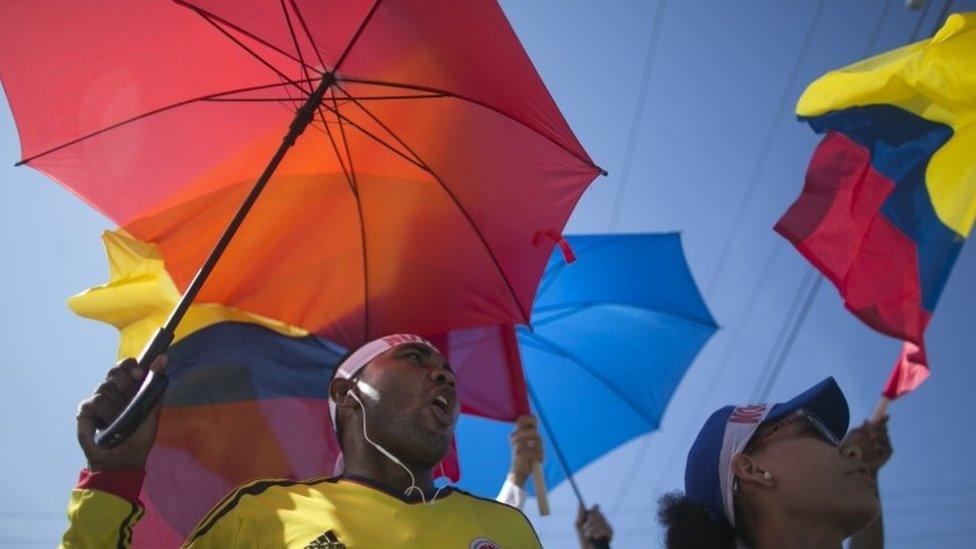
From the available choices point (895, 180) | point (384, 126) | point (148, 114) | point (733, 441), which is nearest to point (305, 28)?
point (384, 126)

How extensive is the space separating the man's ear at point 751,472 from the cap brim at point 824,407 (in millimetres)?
141

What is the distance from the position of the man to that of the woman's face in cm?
82

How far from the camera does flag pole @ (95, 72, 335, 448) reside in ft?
7.56

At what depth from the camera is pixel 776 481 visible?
2.58 m

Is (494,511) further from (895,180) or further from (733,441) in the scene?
(895,180)

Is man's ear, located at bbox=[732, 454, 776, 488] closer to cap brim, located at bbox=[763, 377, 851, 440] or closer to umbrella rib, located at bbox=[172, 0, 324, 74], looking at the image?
cap brim, located at bbox=[763, 377, 851, 440]

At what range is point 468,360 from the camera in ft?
16.9

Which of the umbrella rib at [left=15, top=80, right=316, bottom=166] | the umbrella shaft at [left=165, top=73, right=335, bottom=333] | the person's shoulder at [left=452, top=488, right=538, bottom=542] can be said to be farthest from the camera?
the umbrella rib at [left=15, top=80, right=316, bottom=166]

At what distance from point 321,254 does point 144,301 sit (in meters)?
0.96

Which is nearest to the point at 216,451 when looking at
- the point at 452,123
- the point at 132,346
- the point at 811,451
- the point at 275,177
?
the point at 132,346

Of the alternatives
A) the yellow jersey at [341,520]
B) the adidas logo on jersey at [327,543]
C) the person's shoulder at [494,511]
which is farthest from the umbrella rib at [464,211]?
the adidas logo on jersey at [327,543]

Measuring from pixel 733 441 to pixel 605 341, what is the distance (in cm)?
312

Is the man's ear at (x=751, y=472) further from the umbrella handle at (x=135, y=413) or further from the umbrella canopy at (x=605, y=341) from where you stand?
the umbrella canopy at (x=605, y=341)

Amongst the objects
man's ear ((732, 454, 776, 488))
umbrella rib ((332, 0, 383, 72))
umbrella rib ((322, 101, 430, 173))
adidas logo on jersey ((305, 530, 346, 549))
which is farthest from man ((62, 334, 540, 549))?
umbrella rib ((332, 0, 383, 72))
